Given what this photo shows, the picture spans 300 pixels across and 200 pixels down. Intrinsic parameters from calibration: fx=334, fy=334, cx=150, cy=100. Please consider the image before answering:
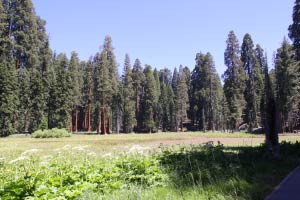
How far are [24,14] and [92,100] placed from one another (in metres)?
24.3

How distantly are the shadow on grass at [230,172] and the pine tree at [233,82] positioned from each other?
50834mm

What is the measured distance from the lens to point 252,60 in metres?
68.1

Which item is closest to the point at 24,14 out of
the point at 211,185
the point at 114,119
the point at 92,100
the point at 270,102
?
the point at 92,100

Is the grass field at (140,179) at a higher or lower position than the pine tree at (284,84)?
lower

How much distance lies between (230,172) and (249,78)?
2448 inches

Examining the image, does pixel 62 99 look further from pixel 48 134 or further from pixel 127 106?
pixel 127 106

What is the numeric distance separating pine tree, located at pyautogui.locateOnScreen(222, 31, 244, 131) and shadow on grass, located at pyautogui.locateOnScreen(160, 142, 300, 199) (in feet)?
167

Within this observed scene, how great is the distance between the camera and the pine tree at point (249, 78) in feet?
211

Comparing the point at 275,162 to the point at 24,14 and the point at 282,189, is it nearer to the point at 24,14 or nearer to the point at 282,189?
the point at 282,189

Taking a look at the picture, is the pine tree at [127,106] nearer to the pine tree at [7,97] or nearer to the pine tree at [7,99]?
the pine tree at [7,97]

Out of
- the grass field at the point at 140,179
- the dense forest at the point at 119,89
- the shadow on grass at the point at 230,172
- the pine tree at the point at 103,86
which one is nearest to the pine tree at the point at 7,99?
the dense forest at the point at 119,89

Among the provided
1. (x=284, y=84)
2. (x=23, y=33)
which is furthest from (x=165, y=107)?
(x=23, y=33)

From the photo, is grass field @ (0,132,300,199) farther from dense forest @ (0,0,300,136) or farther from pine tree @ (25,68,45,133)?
pine tree @ (25,68,45,133)

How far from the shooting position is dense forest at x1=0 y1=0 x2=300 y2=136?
51188 mm
